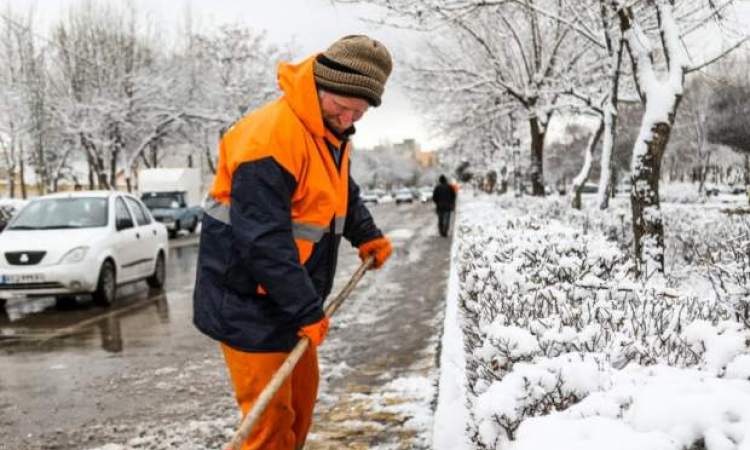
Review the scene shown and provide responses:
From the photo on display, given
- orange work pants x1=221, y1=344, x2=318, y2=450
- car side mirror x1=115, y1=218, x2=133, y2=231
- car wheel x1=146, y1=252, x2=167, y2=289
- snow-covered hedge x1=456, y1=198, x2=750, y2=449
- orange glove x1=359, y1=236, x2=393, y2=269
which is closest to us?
snow-covered hedge x1=456, y1=198, x2=750, y2=449

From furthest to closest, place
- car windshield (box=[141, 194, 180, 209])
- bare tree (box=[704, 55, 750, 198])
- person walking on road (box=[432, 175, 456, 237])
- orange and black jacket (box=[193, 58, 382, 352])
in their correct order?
bare tree (box=[704, 55, 750, 198]) → car windshield (box=[141, 194, 180, 209]) → person walking on road (box=[432, 175, 456, 237]) → orange and black jacket (box=[193, 58, 382, 352])

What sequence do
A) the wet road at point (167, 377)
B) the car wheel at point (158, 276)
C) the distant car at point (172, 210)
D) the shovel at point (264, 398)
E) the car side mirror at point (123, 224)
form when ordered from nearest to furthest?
the shovel at point (264, 398) → the wet road at point (167, 377) → the car side mirror at point (123, 224) → the car wheel at point (158, 276) → the distant car at point (172, 210)

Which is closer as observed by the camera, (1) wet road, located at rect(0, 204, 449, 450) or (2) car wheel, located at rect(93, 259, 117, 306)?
(1) wet road, located at rect(0, 204, 449, 450)

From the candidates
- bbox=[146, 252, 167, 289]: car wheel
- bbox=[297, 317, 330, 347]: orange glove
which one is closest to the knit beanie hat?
bbox=[297, 317, 330, 347]: orange glove

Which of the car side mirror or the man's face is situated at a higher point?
the man's face

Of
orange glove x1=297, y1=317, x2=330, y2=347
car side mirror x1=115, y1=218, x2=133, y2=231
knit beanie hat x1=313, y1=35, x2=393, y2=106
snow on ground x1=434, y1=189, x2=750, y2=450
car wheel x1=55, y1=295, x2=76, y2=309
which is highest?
knit beanie hat x1=313, y1=35, x2=393, y2=106

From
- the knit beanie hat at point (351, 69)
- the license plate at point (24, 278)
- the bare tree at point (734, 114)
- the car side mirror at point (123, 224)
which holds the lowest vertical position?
the license plate at point (24, 278)

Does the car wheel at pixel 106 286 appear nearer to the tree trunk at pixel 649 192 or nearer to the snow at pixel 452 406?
the snow at pixel 452 406

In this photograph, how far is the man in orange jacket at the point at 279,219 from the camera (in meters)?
2.59

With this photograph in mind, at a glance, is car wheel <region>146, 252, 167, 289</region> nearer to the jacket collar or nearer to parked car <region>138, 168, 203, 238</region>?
the jacket collar

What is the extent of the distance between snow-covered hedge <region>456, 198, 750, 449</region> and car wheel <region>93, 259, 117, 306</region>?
635 centimetres

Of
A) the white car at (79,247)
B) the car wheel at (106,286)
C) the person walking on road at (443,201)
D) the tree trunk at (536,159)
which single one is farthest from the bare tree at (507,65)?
the car wheel at (106,286)

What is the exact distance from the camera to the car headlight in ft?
29.7

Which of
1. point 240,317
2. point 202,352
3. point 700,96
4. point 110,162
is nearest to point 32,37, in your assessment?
point 110,162
